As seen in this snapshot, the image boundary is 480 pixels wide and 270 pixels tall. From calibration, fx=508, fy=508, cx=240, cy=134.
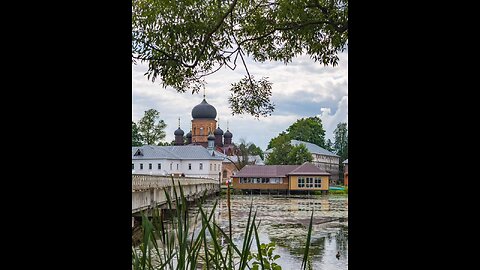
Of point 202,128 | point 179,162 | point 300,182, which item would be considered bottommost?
point 300,182

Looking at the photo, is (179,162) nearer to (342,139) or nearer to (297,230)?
(297,230)

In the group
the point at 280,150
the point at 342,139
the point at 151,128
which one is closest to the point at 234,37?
the point at 342,139

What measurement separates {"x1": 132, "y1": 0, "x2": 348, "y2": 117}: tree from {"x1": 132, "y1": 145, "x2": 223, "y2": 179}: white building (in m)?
3.37

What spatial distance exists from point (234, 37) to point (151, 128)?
3.87 feet

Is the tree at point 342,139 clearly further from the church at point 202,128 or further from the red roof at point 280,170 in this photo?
the church at point 202,128

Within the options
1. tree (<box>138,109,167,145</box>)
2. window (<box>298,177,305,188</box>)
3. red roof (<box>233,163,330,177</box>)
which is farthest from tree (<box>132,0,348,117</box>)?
window (<box>298,177,305,188</box>)

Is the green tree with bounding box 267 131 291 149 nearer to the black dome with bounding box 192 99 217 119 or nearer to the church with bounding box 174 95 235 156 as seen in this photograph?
the church with bounding box 174 95 235 156

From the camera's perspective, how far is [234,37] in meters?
2.43

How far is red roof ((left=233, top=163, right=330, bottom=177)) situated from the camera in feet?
20.9

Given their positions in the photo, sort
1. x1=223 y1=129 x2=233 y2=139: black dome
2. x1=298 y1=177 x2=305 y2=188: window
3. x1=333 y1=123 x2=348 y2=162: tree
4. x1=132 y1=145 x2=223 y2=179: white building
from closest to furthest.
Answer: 1. x1=333 y1=123 x2=348 y2=162: tree
2. x1=132 y1=145 x2=223 y2=179: white building
3. x1=298 y1=177 x2=305 y2=188: window
4. x1=223 y1=129 x2=233 y2=139: black dome

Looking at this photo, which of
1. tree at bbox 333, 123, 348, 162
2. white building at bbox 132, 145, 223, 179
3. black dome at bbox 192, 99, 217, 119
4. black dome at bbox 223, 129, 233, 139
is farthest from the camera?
black dome at bbox 223, 129, 233, 139
